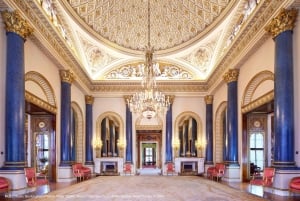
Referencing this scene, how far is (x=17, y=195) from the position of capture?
380 inches

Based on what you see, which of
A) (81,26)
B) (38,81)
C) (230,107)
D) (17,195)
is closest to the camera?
(17,195)

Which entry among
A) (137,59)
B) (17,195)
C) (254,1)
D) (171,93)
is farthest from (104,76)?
(17,195)

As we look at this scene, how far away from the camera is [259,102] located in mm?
12680

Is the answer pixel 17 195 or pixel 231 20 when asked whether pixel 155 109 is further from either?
pixel 17 195

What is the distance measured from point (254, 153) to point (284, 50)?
24.7 ft

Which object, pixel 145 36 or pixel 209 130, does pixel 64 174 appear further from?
pixel 209 130

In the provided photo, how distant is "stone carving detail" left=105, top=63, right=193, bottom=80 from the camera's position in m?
21.4

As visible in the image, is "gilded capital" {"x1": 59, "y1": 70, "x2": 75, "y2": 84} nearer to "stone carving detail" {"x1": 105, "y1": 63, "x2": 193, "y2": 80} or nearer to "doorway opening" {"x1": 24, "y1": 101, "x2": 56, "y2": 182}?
"doorway opening" {"x1": 24, "y1": 101, "x2": 56, "y2": 182}

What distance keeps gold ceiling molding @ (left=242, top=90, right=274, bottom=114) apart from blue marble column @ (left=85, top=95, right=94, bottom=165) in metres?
8.86

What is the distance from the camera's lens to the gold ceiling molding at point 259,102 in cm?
1179

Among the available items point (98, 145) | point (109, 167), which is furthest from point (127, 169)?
point (98, 145)

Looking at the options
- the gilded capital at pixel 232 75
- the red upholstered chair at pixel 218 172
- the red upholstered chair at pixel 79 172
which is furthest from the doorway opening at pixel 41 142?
the gilded capital at pixel 232 75

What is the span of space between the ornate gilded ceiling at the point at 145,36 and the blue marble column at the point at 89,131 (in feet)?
2.50

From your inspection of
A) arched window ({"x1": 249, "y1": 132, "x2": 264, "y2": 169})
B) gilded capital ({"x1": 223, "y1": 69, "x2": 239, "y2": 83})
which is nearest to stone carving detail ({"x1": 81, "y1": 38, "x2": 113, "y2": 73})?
gilded capital ({"x1": 223, "y1": 69, "x2": 239, "y2": 83})
